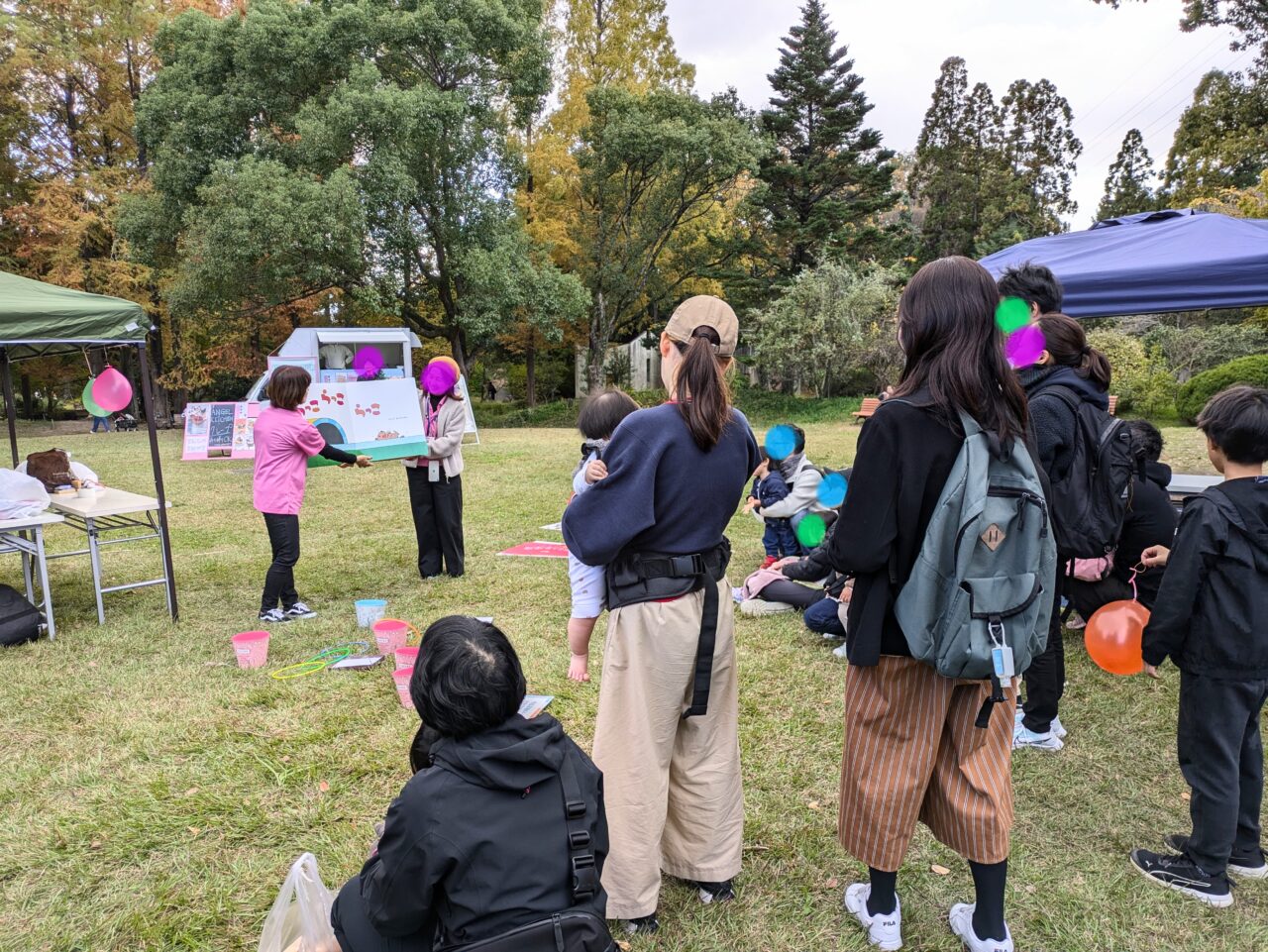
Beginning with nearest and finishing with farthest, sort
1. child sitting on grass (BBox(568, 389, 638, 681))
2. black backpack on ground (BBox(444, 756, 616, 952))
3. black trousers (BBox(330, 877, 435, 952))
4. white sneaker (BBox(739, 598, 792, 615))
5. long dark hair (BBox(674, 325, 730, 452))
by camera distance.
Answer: black backpack on ground (BBox(444, 756, 616, 952)), black trousers (BBox(330, 877, 435, 952)), long dark hair (BBox(674, 325, 730, 452)), child sitting on grass (BBox(568, 389, 638, 681)), white sneaker (BBox(739, 598, 792, 615))

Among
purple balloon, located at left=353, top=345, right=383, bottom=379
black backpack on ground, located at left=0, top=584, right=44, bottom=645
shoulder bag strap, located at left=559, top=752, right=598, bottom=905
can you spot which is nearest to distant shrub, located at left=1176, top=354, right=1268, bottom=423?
shoulder bag strap, located at left=559, top=752, right=598, bottom=905

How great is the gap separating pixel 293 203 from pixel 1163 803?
18.4 meters

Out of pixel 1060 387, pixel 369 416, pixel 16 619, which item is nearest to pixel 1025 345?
pixel 1060 387

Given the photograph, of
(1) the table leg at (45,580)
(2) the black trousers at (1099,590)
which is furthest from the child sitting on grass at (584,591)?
(1) the table leg at (45,580)

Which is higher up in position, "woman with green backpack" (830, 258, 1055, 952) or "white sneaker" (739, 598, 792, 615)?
"woman with green backpack" (830, 258, 1055, 952)

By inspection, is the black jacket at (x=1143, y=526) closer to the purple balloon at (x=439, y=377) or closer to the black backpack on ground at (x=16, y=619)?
the purple balloon at (x=439, y=377)

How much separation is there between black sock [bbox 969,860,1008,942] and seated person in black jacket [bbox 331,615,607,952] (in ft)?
3.49

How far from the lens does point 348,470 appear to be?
12570 mm

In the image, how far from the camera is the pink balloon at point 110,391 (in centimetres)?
533

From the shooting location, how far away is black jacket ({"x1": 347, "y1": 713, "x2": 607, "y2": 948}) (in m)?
1.44

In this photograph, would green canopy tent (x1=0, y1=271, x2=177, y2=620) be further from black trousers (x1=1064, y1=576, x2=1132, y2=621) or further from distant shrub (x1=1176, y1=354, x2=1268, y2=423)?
distant shrub (x1=1176, y1=354, x2=1268, y2=423)

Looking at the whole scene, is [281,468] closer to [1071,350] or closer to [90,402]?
[90,402]

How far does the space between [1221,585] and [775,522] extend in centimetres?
370

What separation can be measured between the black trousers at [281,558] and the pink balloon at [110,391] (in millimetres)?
1458
